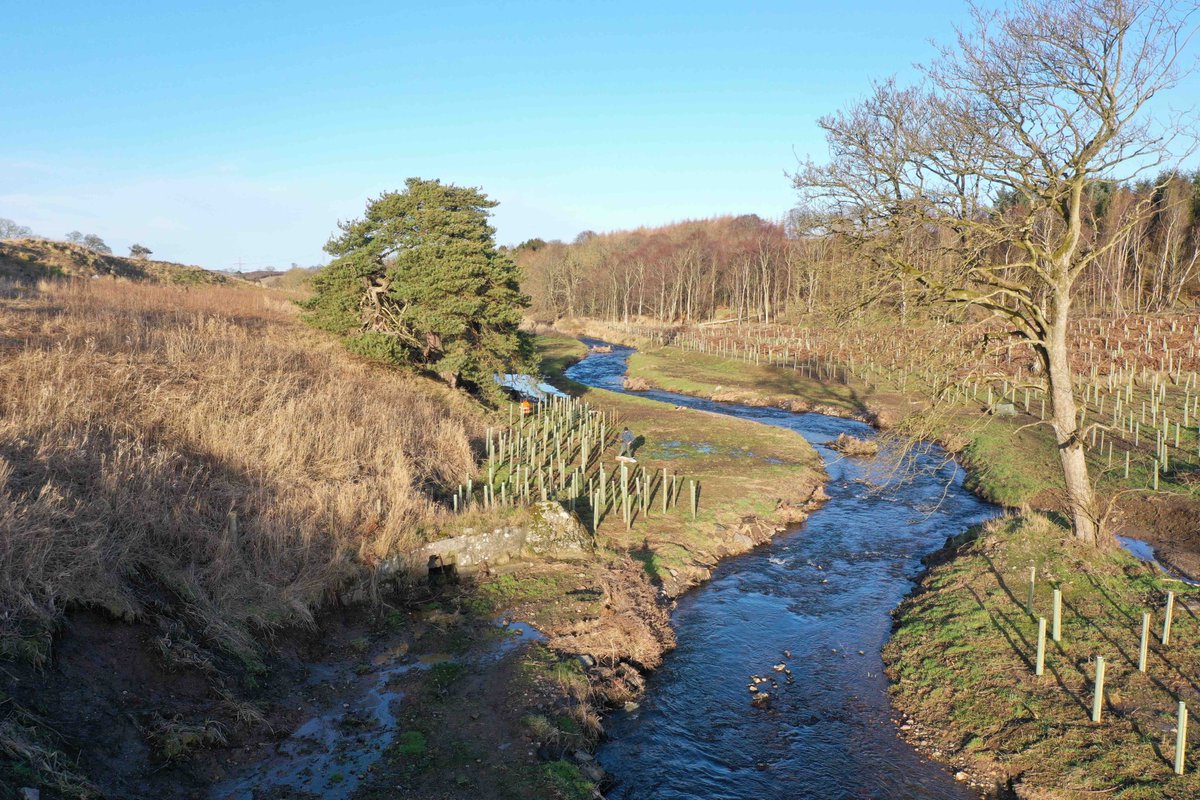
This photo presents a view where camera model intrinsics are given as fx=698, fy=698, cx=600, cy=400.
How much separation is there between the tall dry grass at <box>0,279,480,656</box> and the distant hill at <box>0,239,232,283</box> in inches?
455

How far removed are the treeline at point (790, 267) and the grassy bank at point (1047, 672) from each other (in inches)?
225

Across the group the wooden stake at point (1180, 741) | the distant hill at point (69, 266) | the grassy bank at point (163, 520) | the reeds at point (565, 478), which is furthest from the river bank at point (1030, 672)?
the distant hill at point (69, 266)

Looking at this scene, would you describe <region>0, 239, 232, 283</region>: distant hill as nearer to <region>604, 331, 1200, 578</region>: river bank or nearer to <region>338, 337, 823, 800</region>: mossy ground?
<region>338, 337, 823, 800</region>: mossy ground

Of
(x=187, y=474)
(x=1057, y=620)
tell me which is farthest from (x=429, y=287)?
(x=1057, y=620)

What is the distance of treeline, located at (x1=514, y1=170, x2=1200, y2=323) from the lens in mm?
14781

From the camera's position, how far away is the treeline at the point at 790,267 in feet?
48.5

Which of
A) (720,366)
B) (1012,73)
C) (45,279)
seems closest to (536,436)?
(1012,73)

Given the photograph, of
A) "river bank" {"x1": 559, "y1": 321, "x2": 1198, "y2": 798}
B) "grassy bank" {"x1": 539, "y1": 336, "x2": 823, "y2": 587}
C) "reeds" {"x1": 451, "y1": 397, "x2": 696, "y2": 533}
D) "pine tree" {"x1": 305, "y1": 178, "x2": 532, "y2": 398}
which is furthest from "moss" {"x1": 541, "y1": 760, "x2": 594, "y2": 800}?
"pine tree" {"x1": 305, "y1": 178, "x2": 532, "y2": 398}

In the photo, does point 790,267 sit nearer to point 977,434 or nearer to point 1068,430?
point 977,434

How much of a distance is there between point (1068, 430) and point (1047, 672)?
5041 mm

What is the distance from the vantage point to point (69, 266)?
117 ft

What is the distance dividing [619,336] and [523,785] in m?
72.9

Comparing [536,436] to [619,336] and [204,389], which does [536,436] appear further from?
[619,336]

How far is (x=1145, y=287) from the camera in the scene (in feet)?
214
